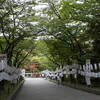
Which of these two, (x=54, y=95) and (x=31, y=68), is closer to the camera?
(x=54, y=95)

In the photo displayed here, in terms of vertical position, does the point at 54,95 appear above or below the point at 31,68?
below

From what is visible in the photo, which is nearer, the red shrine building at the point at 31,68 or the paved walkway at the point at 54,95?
the paved walkway at the point at 54,95

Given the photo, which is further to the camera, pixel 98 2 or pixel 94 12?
pixel 94 12

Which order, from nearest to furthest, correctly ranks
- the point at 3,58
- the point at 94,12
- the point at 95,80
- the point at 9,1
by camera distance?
the point at 3,58 < the point at 9,1 < the point at 94,12 < the point at 95,80

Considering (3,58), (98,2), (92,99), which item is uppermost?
(98,2)

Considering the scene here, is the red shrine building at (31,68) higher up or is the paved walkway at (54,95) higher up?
the red shrine building at (31,68)

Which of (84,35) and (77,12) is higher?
(77,12)

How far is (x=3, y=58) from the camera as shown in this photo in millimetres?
12531

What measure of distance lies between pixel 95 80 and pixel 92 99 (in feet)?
25.1

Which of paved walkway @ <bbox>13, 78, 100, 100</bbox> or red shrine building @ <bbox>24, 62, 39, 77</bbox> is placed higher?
red shrine building @ <bbox>24, 62, 39, 77</bbox>

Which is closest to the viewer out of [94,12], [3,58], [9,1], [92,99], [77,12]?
[92,99]

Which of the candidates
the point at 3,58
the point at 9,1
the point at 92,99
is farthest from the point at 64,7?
the point at 92,99

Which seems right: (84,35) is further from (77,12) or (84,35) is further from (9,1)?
(9,1)

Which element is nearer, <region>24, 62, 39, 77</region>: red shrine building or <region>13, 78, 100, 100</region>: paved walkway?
<region>13, 78, 100, 100</region>: paved walkway
